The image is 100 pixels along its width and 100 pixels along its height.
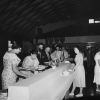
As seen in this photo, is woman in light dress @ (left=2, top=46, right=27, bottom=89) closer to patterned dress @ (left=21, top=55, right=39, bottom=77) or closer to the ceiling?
patterned dress @ (left=21, top=55, right=39, bottom=77)

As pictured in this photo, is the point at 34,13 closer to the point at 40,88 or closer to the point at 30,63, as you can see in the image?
the point at 30,63

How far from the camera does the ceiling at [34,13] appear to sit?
52.3 ft

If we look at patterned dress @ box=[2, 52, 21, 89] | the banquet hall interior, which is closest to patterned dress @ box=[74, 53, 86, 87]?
patterned dress @ box=[2, 52, 21, 89]

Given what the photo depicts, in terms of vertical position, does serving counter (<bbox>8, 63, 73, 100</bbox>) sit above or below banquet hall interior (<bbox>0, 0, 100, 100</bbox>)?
below

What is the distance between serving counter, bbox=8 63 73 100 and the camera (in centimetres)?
313

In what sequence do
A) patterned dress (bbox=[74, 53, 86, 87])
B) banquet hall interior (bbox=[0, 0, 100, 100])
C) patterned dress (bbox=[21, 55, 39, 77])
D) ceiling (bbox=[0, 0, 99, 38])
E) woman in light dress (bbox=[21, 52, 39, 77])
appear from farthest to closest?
banquet hall interior (bbox=[0, 0, 100, 100]) → ceiling (bbox=[0, 0, 99, 38]) → patterned dress (bbox=[74, 53, 86, 87]) → patterned dress (bbox=[21, 55, 39, 77]) → woman in light dress (bbox=[21, 52, 39, 77])

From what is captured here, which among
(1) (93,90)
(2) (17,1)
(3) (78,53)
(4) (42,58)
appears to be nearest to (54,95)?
(3) (78,53)

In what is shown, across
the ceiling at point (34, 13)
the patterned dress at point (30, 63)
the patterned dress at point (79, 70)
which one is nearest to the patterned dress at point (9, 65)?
the patterned dress at point (30, 63)

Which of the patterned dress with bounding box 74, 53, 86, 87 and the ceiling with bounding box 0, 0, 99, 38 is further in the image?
the ceiling with bounding box 0, 0, 99, 38

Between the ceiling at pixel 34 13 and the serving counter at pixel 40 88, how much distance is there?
31.9ft

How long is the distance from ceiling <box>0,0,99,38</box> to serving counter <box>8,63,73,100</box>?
31.9 feet

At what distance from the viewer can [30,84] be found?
10.8ft

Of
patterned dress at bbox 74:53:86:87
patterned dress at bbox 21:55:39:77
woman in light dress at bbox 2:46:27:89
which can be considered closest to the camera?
woman in light dress at bbox 2:46:27:89

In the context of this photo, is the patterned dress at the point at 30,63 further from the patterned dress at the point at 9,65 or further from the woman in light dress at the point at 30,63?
the patterned dress at the point at 9,65
